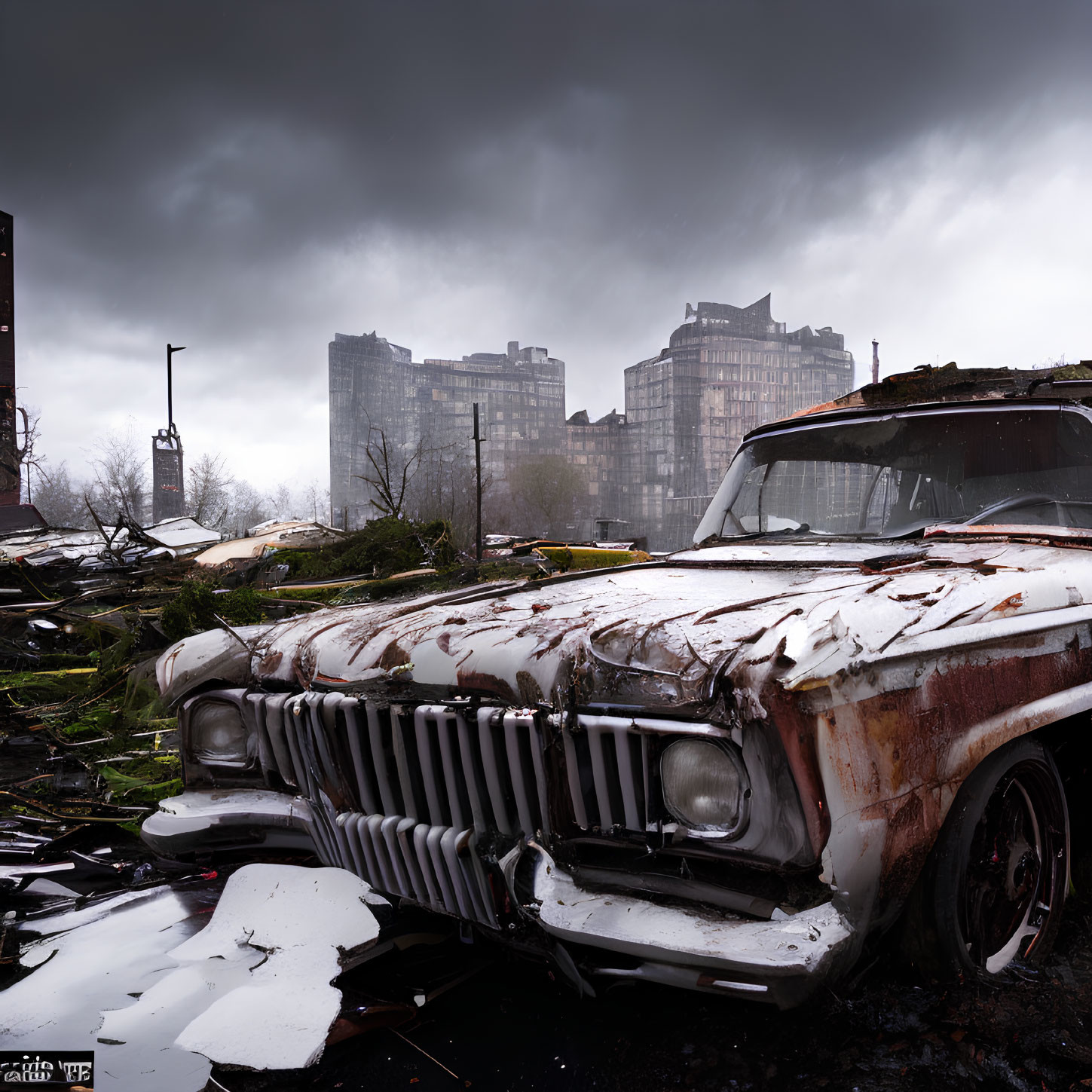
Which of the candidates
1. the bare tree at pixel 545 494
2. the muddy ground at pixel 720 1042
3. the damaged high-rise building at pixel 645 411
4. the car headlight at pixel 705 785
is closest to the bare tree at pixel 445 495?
the bare tree at pixel 545 494

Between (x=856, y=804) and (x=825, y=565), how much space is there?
3.80ft

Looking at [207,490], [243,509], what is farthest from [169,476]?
[243,509]

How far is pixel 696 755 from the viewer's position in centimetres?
172

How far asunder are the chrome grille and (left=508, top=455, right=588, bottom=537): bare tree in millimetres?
57590

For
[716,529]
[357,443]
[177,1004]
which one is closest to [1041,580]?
[716,529]

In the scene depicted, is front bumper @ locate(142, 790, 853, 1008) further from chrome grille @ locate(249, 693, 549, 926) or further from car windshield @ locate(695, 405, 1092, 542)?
car windshield @ locate(695, 405, 1092, 542)

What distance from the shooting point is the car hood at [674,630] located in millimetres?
1688

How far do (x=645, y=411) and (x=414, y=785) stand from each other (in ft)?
268

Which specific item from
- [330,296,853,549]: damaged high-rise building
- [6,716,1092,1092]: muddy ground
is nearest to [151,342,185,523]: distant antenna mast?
[6,716,1092,1092]: muddy ground

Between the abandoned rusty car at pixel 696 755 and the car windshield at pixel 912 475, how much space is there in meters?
0.19

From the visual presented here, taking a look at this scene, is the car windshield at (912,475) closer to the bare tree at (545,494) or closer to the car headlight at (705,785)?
the car headlight at (705,785)

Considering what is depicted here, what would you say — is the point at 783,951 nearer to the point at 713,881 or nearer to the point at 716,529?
the point at 713,881

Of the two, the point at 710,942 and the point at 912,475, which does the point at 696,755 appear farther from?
the point at 912,475

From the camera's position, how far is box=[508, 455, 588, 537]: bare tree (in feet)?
202
